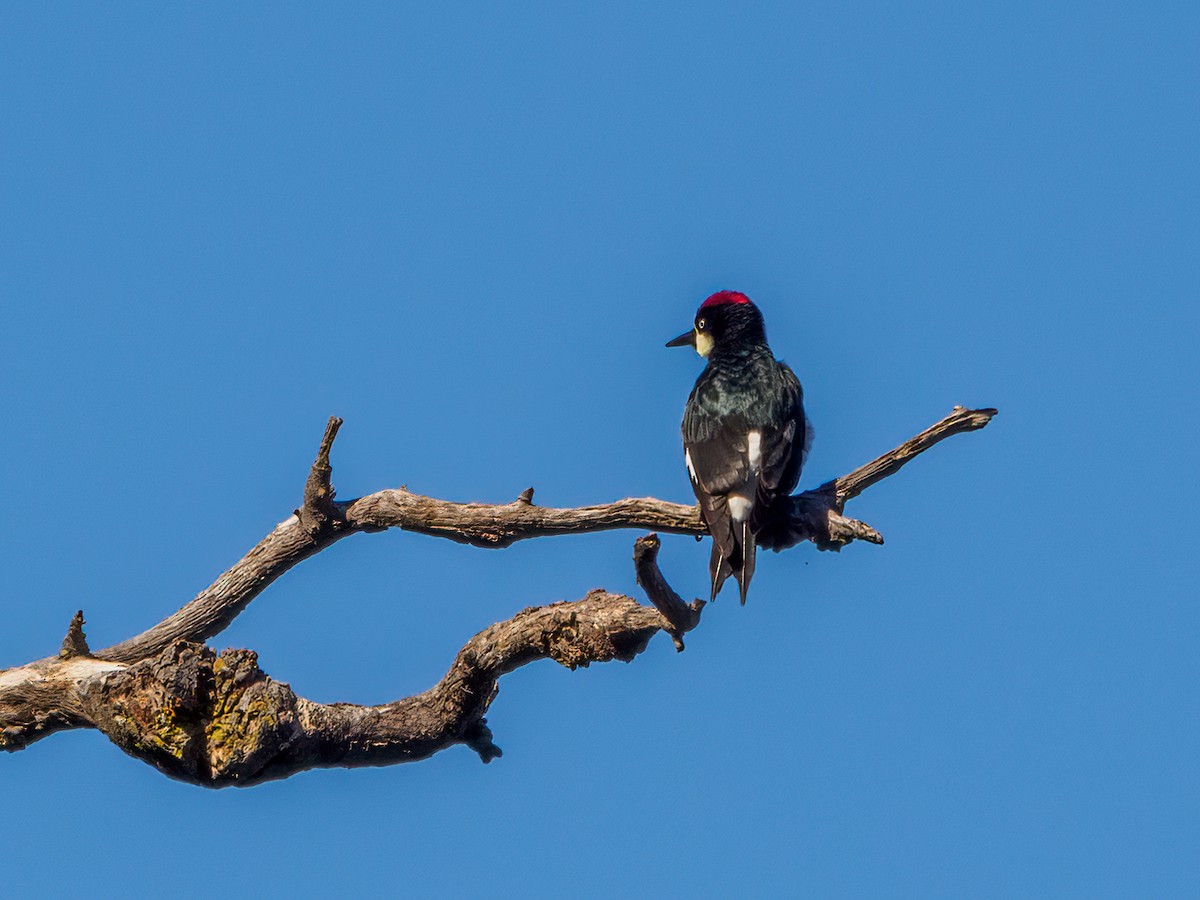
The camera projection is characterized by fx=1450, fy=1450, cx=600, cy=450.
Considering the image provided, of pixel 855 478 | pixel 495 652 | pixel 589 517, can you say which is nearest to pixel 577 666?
pixel 495 652

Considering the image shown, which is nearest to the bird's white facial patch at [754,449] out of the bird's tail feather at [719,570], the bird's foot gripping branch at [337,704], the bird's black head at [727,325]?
the bird's foot gripping branch at [337,704]

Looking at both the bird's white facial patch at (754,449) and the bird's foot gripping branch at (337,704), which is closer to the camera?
the bird's foot gripping branch at (337,704)

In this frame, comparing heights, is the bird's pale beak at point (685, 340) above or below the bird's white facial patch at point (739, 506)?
above

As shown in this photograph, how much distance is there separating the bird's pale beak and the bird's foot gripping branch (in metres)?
2.98

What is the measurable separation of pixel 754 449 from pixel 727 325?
6.95 feet

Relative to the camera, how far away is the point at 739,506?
8.38 metres

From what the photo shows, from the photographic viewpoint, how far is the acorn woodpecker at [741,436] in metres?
8.33

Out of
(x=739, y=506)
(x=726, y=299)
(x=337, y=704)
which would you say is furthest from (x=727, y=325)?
(x=337, y=704)

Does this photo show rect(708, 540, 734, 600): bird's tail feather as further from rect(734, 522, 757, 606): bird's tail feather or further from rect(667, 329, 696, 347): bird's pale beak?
rect(667, 329, 696, 347): bird's pale beak

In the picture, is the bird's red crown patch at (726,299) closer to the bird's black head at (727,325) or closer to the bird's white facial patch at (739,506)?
the bird's black head at (727,325)

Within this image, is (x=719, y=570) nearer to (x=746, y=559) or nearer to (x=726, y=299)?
(x=746, y=559)

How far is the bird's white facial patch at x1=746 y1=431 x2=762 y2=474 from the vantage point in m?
8.67

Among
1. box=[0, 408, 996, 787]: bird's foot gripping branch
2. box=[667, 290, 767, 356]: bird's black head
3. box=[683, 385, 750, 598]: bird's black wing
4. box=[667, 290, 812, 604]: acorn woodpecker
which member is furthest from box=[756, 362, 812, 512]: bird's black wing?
box=[667, 290, 767, 356]: bird's black head

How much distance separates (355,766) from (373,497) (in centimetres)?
193
